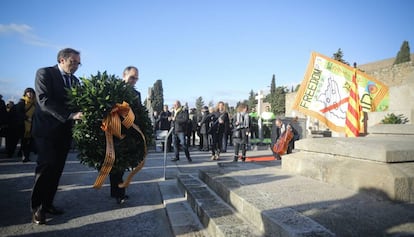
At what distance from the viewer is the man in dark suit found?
3027 millimetres

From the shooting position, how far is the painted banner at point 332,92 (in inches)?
257

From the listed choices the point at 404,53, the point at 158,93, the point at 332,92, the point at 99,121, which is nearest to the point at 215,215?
the point at 99,121

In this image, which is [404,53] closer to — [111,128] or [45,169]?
[111,128]

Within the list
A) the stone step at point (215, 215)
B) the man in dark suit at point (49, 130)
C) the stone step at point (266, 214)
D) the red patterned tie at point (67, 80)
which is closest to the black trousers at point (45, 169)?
the man in dark suit at point (49, 130)

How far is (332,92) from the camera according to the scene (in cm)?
685

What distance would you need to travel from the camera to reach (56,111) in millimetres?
3053

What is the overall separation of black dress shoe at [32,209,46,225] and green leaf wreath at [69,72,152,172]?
0.75 m

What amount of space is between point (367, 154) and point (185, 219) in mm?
2417

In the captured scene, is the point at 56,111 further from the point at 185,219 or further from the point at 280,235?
the point at 280,235

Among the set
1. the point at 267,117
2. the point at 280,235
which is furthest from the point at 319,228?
the point at 267,117

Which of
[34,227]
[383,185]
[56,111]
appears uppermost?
[56,111]

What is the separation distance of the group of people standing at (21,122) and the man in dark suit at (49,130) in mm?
5414

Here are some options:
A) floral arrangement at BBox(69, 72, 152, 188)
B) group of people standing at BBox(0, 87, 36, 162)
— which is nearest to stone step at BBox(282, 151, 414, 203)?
floral arrangement at BBox(69, 72, 152, 188)

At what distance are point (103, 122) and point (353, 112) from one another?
611 cm
